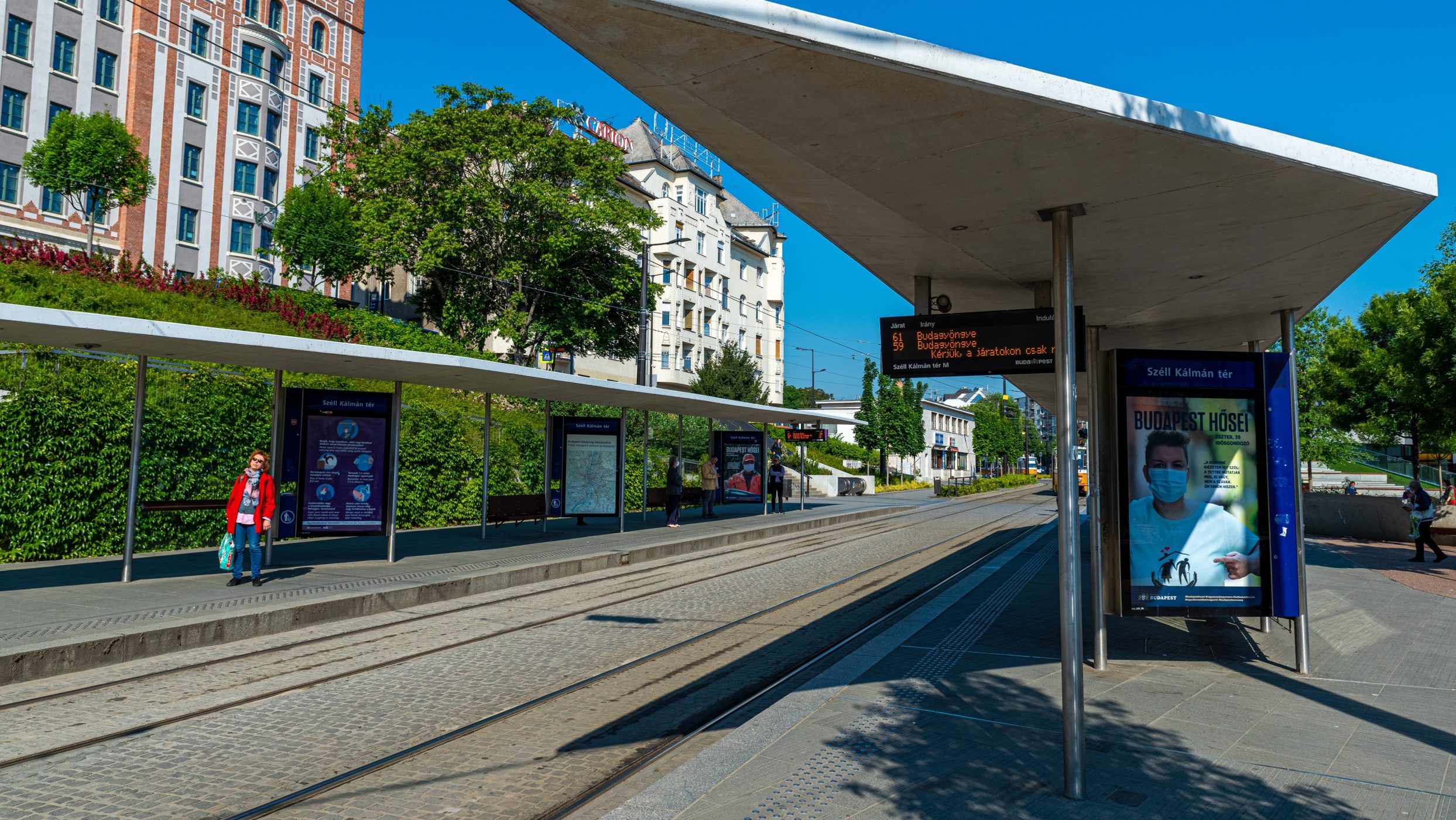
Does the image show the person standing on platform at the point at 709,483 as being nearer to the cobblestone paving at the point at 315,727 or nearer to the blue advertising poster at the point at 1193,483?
the cobblestone paving at the point at 315,727

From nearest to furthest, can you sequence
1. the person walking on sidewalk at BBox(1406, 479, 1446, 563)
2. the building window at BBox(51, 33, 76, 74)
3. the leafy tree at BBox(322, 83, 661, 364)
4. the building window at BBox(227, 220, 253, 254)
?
the person walking on sidewalk at BBox(1406, 479, 1446, 563) < the leafy tree at BBox(322, 83, 661, 364) < the building window at BBox(51, 33, 76, 74) < the building window at BBox(227, 220, 253, 254)

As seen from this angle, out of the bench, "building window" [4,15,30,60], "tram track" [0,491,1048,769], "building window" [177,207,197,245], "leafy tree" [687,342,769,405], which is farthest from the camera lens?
"leafy tree" [687,342,769,405]

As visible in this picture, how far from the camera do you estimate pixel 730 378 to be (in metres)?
48.3

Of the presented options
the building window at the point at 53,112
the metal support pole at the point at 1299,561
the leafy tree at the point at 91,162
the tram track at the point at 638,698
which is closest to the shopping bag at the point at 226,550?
the tram track at the point at 638,698

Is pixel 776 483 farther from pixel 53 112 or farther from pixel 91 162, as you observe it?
pixel 53 112

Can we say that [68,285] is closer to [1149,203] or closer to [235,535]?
[235,535]

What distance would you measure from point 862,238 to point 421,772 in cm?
475

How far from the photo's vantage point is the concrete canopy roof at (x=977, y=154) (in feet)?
11.9

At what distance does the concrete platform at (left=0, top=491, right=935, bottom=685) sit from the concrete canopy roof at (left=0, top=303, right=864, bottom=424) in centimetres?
280

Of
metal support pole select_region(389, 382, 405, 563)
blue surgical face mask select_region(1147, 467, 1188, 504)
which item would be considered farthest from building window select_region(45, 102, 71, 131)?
blue surgical face mask select_region(1147, 467, 1188, 504)

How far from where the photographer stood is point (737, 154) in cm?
493

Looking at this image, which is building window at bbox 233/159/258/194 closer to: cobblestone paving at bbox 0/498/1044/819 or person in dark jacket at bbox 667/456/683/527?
person in dark jacket at bbox 667/456/683/527

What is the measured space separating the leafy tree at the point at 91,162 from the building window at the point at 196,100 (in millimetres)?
9251

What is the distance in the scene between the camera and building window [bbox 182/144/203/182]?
4266cm
